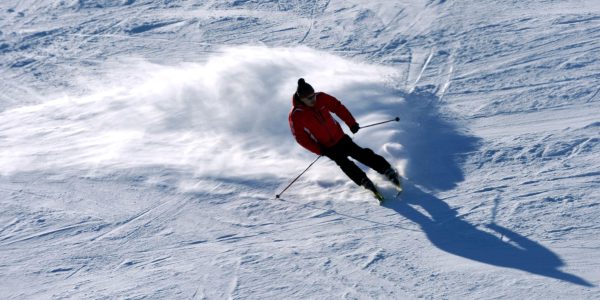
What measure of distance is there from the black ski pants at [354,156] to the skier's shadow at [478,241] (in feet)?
1.42

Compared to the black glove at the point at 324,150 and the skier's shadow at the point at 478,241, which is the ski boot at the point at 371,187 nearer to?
the skier's shadow at the point at 478,241

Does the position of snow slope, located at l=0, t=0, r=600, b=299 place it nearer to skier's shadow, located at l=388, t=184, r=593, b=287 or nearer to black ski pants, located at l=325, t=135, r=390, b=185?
skier's shadow, located at l=388, t=184, r=593, b=287

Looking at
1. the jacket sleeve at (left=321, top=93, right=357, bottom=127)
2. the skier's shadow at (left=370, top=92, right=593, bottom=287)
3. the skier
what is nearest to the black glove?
the skier

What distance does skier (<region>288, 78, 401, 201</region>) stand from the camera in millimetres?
7219

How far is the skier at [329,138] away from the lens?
7.22 metres

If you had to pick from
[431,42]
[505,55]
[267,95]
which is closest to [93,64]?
[267,95]

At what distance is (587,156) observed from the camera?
7.48 meters

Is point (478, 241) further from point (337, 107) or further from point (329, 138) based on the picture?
point (337, 107)

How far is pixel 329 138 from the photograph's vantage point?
739 cm

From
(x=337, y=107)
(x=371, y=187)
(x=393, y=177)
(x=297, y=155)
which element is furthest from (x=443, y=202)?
(x=297, y=155)

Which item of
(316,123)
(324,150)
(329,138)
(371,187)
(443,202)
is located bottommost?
(443,202)

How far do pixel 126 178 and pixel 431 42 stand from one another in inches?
212

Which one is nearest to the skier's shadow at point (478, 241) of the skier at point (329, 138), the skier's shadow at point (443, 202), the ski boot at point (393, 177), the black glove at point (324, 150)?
the skier's shadow at point (443, 202)

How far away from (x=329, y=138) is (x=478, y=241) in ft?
6.38
